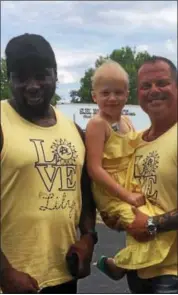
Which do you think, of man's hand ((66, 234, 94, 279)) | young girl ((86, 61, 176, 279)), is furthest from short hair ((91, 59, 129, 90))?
man's hand ((66, 234, 94, 279))

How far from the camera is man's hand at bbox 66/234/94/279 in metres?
3.06

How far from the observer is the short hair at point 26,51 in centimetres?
299

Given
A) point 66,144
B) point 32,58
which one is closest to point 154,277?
point 66,144

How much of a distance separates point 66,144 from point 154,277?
0.85 metres

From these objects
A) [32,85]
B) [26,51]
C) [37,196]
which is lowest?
[37,196]

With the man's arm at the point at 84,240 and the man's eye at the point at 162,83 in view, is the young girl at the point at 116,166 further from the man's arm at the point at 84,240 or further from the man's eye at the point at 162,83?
the man's eye at the point at 162,83

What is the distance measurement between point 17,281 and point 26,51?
44.4 inches

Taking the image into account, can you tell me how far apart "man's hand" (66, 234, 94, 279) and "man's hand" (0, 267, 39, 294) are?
9.6 inches

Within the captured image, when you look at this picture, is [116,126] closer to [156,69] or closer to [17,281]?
[156,69]

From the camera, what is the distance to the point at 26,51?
2994mm

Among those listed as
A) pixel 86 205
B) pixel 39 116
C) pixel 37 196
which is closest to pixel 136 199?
pixel 86 205

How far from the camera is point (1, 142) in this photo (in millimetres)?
2846

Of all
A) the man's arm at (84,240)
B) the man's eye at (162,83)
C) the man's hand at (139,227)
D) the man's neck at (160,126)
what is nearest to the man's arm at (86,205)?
the man's arm at (84,240)

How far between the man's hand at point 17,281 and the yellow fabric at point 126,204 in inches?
22.8
